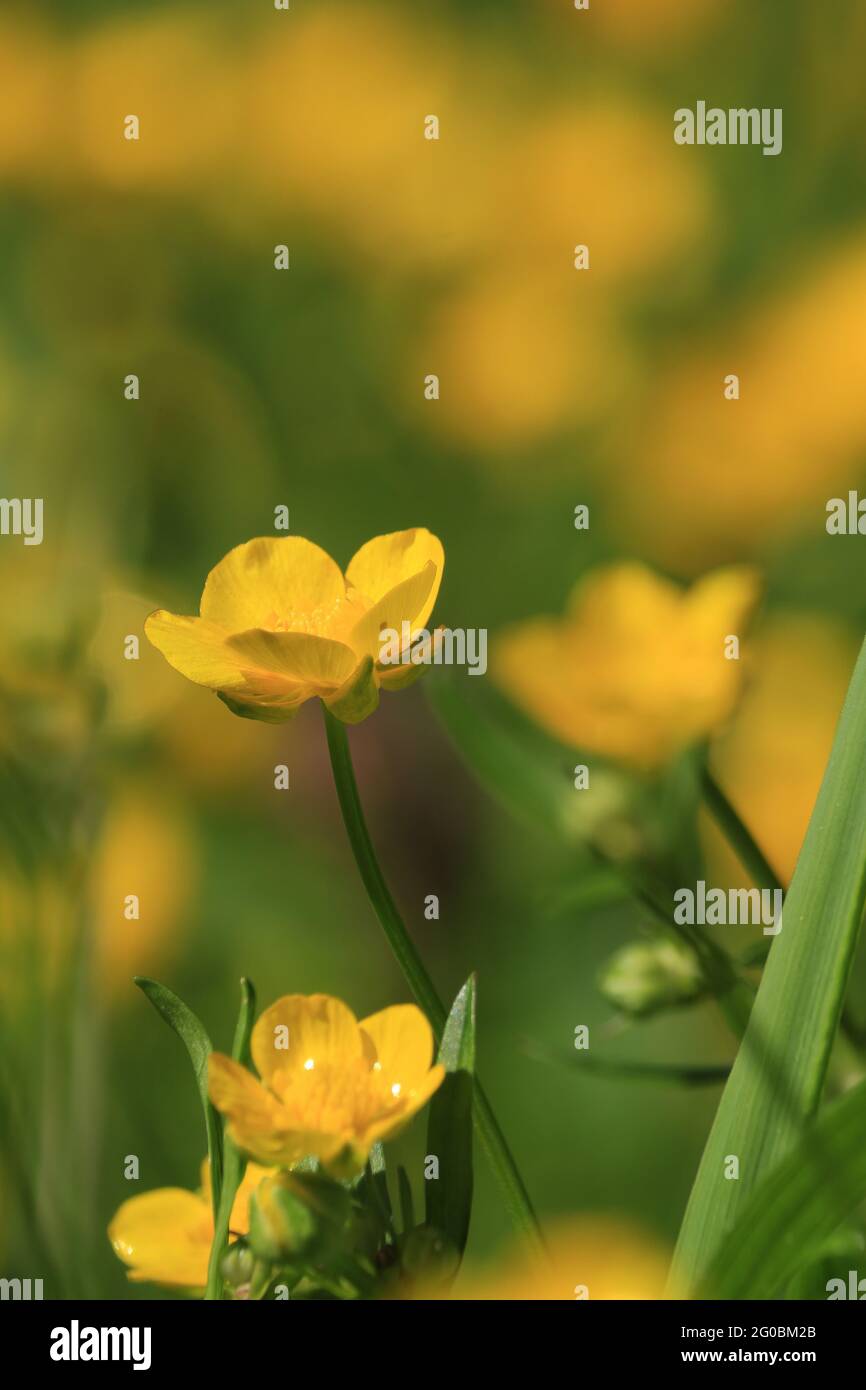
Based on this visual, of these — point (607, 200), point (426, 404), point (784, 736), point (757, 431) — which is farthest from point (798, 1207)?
point (607, 200)

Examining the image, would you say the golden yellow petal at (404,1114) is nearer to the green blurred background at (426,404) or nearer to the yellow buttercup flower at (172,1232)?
the yellow buttercup flower at (172,1232)

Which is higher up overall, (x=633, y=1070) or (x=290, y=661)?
(x=290, y=661)

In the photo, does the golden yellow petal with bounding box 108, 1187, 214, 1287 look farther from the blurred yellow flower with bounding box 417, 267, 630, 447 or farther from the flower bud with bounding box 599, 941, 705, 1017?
the blurred yellow flower with bounding box 417, 267, 630, 447

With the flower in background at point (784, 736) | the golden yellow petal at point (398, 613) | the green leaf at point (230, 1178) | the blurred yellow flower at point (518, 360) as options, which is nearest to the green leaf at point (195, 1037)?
the green leaf at point (230, 1178)

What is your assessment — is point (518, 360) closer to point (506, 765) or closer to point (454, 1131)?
point (506, 765)

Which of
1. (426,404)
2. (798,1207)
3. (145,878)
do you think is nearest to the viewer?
(798,1207)

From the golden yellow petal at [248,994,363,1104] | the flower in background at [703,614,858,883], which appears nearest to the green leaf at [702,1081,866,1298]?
the golden yellow petal at [248,994,363,1104]
